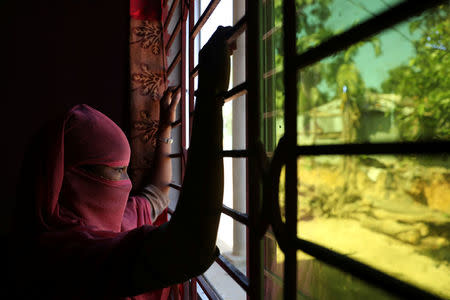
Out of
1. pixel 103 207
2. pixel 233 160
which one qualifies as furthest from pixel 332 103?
pixel 103 207

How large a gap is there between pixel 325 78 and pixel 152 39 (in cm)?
150

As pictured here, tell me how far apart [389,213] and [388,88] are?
156mm

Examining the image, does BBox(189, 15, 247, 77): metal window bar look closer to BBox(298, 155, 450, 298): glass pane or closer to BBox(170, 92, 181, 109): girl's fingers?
BBox(298, 155, 450, 298): glass pane

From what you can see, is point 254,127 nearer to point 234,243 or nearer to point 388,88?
point 388,88

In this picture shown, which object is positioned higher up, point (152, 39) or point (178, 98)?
point (152, 39)

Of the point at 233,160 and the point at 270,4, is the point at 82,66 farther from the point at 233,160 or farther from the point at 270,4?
the point at 270,4

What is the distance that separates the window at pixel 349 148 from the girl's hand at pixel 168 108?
924 millimetres

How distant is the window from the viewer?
12.7 inches

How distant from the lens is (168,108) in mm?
1604

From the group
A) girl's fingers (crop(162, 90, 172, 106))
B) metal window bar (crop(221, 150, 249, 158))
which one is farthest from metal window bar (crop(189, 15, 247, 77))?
girl's fingers (crop(162, 90, 172, 106))

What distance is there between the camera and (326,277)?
472 mm

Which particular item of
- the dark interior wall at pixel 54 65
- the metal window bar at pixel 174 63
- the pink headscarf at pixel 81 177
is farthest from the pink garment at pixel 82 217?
the dark interior wall at pixel 54 65

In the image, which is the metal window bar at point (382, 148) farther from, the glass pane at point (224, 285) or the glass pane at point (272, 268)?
the glass pane at point (224, 285)

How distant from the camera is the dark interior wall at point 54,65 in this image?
1.75 meters
